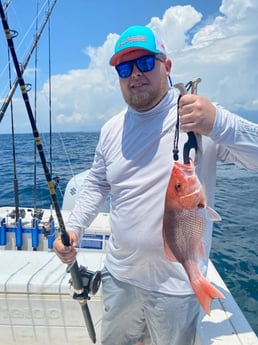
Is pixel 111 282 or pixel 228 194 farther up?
pixel 111 282

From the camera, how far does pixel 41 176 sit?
454 inches

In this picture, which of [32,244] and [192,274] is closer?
[192,274]

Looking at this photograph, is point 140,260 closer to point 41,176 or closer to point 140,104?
point 140,104

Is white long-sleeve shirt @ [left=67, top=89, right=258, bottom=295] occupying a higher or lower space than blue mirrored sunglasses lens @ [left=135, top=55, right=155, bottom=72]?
lower

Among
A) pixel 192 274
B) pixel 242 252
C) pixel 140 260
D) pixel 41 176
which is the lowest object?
pixel 41 176

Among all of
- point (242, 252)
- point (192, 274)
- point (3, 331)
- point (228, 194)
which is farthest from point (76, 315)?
point (228, 194)

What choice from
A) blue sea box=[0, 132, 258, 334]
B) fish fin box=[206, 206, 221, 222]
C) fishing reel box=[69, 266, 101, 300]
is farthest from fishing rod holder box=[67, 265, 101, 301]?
blue sea box=[0, 132, 258, 334]

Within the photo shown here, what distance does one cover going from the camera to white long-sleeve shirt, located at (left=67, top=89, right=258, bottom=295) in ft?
5.63

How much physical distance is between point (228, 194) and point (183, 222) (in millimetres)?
8218

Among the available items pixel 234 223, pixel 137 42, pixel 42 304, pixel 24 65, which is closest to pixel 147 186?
pixel 137 42

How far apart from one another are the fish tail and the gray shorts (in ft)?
1.32

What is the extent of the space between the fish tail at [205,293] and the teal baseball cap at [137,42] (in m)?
1.12

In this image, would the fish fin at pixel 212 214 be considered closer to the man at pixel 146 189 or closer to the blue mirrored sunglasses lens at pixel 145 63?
the man at pixel 146 189

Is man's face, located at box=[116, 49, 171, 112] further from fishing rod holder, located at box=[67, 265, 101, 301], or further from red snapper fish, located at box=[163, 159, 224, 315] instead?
fishing rod holder, located at box=[67, 265, 101, 301]
